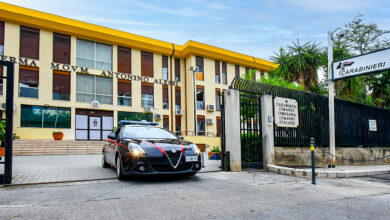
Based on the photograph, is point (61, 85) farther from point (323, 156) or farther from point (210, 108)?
point (323, 156)

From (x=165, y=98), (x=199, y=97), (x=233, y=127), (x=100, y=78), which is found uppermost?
(x=100, y=78)

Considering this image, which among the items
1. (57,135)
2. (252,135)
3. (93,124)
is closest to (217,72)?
(93,124)

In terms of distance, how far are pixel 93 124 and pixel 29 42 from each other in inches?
318

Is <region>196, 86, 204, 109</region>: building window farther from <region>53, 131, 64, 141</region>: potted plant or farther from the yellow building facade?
<region>53, 131, 64, 141</region>: potted plant

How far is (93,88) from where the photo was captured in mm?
24000

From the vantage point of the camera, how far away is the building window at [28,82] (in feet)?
68.6

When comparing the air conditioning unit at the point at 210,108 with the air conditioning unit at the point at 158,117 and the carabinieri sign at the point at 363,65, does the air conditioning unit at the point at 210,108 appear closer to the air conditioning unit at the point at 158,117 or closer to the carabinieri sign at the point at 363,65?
the air conditioning unit at the point at 158,117

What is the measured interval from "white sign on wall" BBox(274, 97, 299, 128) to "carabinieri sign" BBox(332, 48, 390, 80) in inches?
72.3

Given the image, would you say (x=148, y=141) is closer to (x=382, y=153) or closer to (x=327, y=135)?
(x=327, y=135)

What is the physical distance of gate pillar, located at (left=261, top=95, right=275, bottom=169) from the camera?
923 cm

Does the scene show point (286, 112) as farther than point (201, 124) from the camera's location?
No

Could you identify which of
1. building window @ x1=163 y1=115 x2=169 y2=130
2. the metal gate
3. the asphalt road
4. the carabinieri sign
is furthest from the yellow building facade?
the asphalt road

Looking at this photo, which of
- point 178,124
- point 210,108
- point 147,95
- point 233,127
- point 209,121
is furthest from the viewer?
point 210,108

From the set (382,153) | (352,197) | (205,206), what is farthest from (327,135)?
(205,206)
